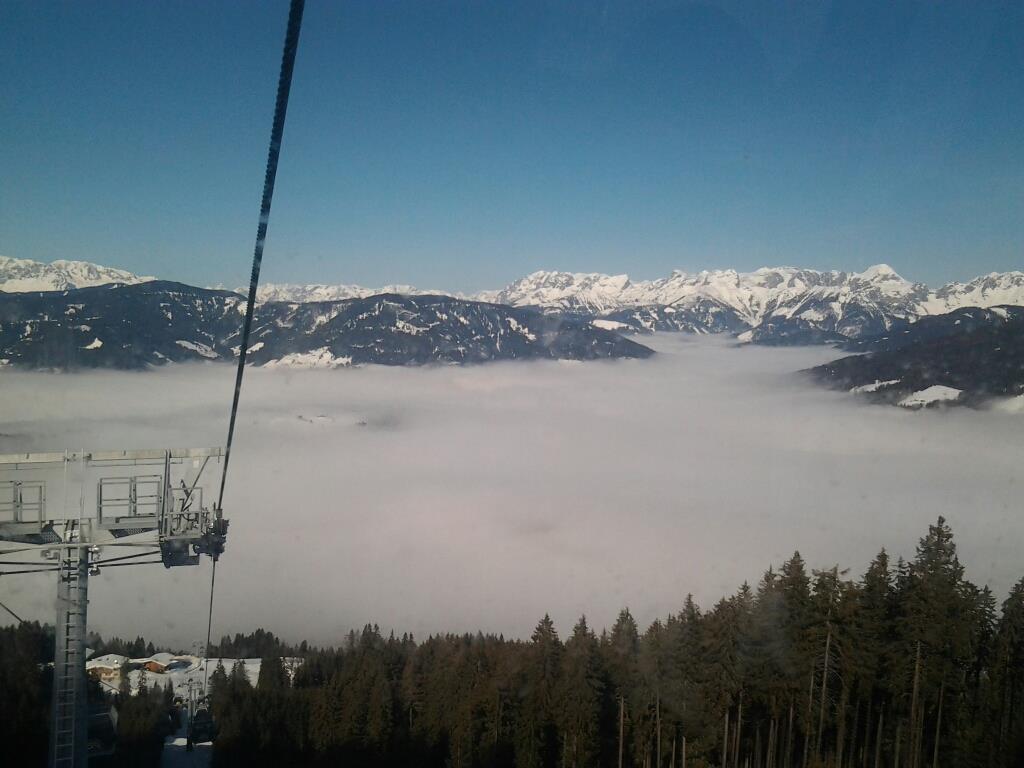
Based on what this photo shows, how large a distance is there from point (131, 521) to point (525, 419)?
5350 centimetres

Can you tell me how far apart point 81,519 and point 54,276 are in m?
16.2

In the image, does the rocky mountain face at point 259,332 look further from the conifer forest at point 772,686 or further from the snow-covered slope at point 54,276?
the conifer forest at point 772,686

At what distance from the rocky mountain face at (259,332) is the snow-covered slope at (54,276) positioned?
269 mm

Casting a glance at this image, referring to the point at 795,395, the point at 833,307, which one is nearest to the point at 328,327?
the point at 795,395

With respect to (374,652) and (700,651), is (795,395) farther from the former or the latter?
(700,651)

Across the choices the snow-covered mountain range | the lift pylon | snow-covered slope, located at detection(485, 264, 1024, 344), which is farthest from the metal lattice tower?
snow-covered slope, located at detection(485, 264, 1024, 344)

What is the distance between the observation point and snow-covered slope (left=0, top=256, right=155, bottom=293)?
11430mm

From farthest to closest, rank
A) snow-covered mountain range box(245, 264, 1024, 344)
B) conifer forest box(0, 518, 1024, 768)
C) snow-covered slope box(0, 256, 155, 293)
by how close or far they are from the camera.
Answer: snow-covered mountain range box(245, 264, 1024, 344) < snow-covered slope box(0, 256, 155, 293) < conifer forest box(0, 518, 1024, 768)

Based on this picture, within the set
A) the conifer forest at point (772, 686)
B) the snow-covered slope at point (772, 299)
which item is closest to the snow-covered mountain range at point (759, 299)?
the snow-covered slope at point (772, 299)

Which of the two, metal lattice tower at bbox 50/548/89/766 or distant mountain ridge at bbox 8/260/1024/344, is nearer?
metal lattice tower at bbox 50/548/89/766

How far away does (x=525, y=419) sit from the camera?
5794 centimetres

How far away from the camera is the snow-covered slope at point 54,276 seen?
11.4 metres

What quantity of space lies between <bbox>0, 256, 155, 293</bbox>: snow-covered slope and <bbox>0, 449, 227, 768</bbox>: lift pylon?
18.7 ft

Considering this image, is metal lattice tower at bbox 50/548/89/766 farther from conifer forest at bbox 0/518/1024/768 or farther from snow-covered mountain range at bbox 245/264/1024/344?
snow-covered mountain range at bbox 245/264/1024/344
